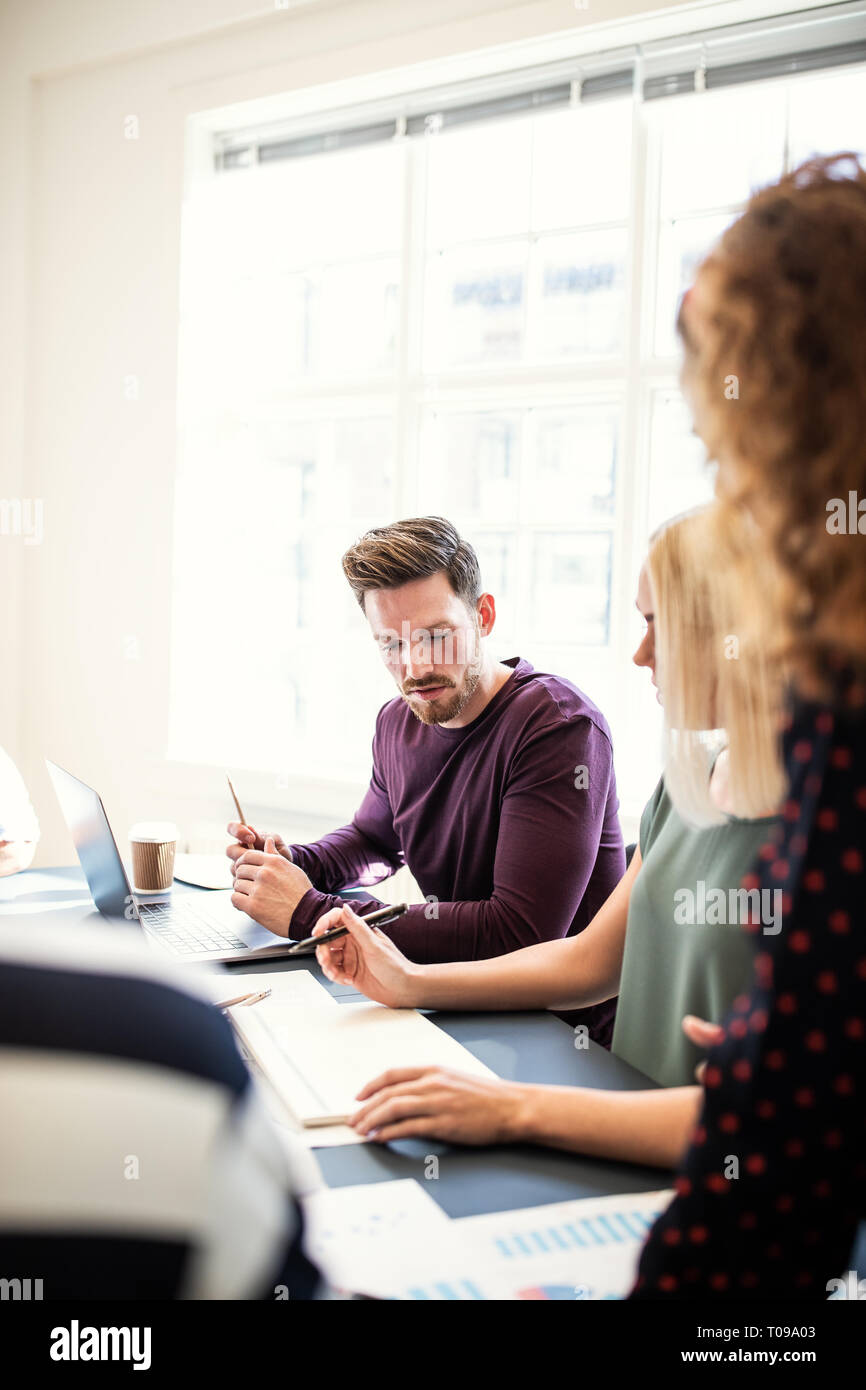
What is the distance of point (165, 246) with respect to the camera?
331cm

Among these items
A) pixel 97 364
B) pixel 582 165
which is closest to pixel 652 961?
pixel 582 165

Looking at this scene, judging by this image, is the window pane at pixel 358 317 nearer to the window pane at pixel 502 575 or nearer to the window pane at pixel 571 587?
the window pane at pixel 502 575

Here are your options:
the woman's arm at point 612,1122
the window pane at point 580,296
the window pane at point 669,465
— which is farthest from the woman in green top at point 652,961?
the window pane at point 580,296

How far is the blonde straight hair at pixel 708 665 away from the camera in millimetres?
938

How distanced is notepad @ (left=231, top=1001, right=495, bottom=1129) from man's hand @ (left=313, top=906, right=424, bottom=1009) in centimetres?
2

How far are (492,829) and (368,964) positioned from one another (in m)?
0.54

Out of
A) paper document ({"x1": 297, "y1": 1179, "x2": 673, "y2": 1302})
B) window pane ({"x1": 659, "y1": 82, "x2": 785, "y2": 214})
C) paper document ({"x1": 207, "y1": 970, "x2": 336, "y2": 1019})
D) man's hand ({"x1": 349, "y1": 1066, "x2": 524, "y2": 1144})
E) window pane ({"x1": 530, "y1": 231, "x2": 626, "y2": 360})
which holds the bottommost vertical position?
paper document ({"x1": 207, "y1": 970, "x2": 336, "y2": 1019})

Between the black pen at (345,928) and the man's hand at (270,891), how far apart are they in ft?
0.17

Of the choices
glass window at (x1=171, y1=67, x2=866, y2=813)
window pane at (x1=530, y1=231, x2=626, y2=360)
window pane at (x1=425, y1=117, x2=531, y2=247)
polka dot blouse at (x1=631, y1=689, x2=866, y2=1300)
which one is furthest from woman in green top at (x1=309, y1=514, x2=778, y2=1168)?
window pane at (x1=425, y1=117, x2=531, y2=247)

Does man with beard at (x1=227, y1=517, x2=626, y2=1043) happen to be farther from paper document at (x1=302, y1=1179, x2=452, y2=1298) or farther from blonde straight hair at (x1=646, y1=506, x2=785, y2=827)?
paper document at (x1=302, y1=1179, x2=452, y2=1298)

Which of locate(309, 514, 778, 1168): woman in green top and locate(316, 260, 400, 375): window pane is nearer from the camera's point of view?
locate(309, 514, 778, 1168): woman in green top

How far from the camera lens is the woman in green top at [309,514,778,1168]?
0.89 meters

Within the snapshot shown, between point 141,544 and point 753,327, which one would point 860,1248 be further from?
point 141,544

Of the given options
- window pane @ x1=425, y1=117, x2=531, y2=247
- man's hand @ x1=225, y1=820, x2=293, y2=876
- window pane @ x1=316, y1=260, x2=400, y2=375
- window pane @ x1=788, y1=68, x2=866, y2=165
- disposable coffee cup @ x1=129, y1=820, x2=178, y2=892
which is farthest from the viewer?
window pane @ x1=316, y1=260, x2=400, y2=375
